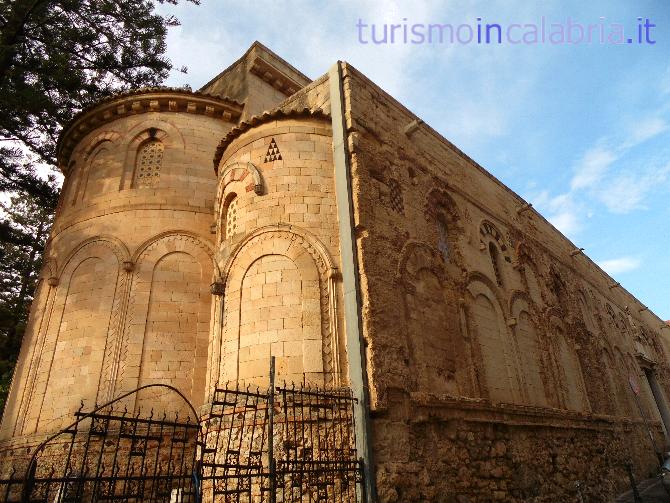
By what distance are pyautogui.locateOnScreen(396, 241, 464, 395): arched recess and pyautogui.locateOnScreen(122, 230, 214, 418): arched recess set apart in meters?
4.12

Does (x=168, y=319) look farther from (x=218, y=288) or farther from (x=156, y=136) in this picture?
(x=156, y=136)

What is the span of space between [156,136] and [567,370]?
12217 millimetres

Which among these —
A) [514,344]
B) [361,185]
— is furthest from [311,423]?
[514,344]

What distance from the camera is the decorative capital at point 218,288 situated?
805 centimetres

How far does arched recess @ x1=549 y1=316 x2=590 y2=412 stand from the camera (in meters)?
A: 11.7

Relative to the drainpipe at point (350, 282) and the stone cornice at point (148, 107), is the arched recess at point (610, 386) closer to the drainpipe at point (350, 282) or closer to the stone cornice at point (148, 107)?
the drainpipe at point (350, 282)

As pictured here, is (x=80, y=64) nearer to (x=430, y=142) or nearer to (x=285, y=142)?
(x=285, y=142)

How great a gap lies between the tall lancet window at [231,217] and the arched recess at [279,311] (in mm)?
646

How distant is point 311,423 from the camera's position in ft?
19.9

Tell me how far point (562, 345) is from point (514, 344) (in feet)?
10.9

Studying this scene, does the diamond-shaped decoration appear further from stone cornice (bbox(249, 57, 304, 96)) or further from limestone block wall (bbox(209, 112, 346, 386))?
stone cornice (bbox(249, 57, 304, 96))

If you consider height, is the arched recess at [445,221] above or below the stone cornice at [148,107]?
below

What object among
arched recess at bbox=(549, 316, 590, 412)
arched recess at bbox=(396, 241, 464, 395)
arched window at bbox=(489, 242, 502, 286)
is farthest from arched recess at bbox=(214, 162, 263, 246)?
arched recess at bbox=(549, 316, 590, 412)

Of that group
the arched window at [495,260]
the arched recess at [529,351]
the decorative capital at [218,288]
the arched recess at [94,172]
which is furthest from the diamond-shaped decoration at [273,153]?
the arched recess at [529,351]
